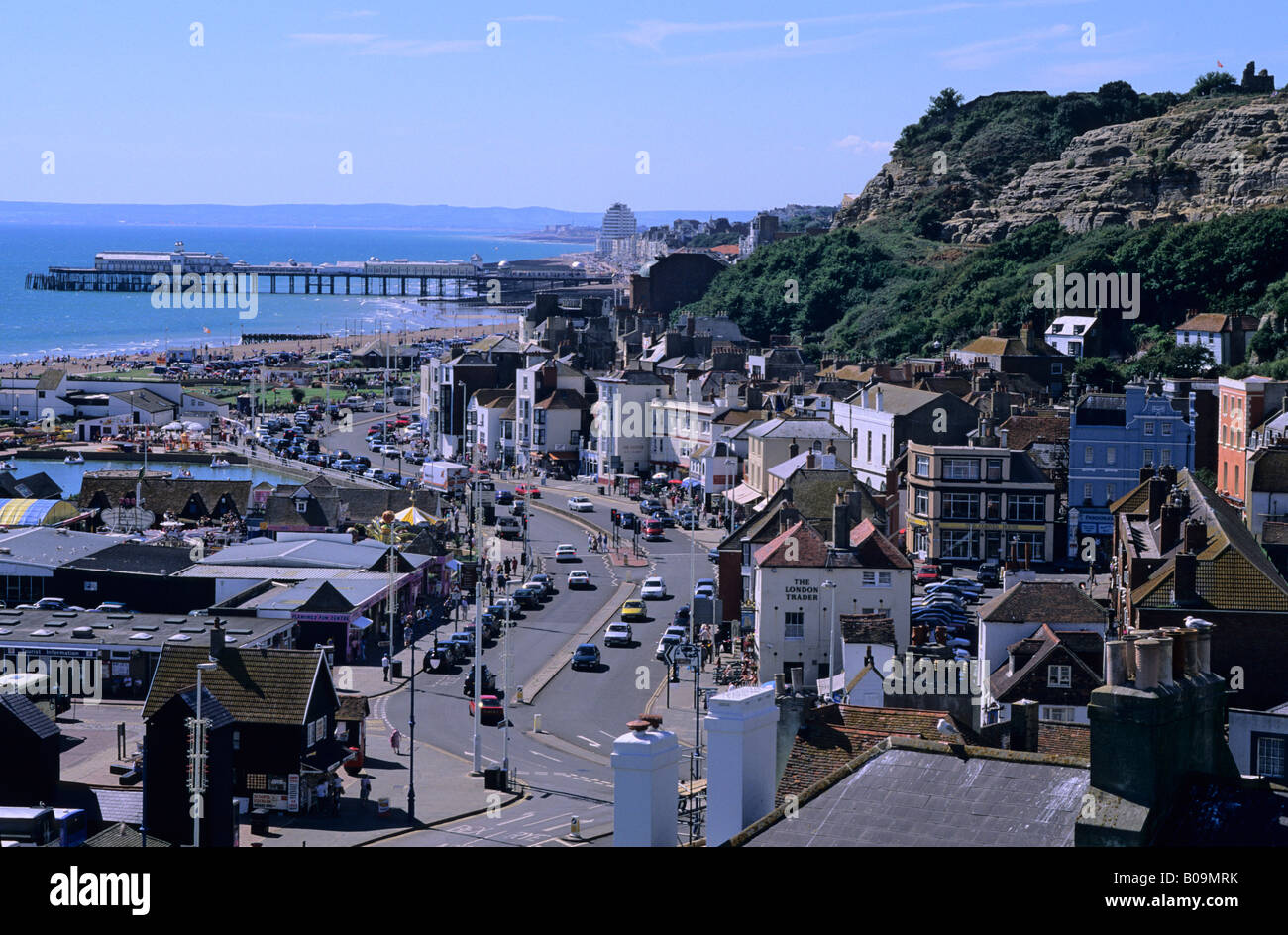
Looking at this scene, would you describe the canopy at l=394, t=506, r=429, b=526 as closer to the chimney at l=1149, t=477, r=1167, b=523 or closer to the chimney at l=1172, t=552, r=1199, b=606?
the chimney at l=1149, t=477, r=1167, b=523

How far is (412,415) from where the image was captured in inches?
4424

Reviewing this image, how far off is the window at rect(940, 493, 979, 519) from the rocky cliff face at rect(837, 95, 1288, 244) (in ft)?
194

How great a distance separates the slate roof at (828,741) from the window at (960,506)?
39521 millimetres

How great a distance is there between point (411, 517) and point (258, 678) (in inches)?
1071

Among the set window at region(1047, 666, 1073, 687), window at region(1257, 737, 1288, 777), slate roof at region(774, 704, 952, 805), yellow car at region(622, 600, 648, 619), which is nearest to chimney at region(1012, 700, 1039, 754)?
slate roof at region(774, 704, 952, 805)

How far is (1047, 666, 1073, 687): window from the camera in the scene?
32906 millimetres

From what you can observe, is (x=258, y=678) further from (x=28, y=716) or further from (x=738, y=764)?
(x=738, y=764)

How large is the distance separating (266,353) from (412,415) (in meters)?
60.5

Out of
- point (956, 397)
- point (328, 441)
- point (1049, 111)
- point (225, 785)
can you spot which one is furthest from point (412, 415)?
point (225, 785)

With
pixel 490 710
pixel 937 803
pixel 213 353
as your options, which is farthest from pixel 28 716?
pixel 213 353

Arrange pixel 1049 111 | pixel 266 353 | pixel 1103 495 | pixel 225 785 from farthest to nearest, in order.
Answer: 1. pixel 266 353
2. pixel 1049 111
3. pixel 1103 495
4. pixel 225 785

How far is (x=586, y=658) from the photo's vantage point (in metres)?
45.1
